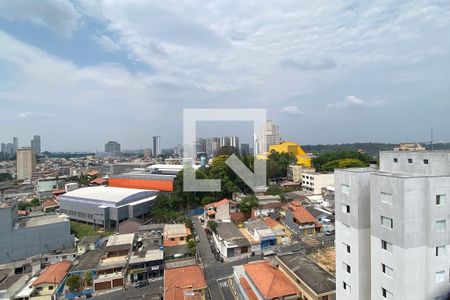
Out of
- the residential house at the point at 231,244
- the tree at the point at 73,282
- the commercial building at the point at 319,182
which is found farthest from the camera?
the commercial building at the point at 319,182

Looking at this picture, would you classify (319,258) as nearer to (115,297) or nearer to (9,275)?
(115,297)

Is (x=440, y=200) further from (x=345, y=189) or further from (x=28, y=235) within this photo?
(x=28, y=235)

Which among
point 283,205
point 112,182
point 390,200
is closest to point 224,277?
point 390,200

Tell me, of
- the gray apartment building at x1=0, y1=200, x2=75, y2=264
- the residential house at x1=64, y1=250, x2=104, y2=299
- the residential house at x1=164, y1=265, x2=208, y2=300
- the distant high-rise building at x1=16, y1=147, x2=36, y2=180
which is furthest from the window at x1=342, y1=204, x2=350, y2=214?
the distant high-rise building at x1=16, y1=147, x2=36, y2=180

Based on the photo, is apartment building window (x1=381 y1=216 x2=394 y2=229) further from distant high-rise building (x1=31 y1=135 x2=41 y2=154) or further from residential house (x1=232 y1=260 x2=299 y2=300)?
distant high-rise building (x1=31 y1=135 x2=41 y2=154)

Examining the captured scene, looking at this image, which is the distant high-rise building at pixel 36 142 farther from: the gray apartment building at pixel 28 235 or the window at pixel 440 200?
the window at pixel 440 200

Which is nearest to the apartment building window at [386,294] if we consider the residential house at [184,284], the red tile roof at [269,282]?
the red tile roof at [269,282]

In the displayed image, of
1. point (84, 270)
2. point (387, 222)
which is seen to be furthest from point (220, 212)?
point (387, 222)
